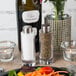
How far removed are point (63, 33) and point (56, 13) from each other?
0.09 meters

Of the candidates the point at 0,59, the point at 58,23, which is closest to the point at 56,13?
the point at 58,23

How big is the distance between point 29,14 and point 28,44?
0.43 feet

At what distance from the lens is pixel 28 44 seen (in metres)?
1.08

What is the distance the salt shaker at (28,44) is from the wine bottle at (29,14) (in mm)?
68

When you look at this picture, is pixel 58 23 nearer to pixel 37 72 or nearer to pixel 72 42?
pixel 72 42

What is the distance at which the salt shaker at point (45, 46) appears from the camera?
109 cm

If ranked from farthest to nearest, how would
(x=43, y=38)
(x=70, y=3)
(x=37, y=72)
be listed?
(x=70, y=3)
(x=43, y=38)
(x=37, y=72)

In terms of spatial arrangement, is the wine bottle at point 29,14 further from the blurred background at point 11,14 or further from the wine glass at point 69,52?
the blurred background at point 11,14

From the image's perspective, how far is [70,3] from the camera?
151cm

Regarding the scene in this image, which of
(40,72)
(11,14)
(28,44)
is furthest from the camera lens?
(11,14)

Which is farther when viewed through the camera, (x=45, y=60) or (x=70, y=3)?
(x=70, y=3)

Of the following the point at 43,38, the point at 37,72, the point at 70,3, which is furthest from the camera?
the point at 70,3

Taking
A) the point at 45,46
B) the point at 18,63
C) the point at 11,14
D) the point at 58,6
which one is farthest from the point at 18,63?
the point at 11,14

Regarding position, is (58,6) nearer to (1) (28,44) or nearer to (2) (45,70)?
(1) (28,44)
